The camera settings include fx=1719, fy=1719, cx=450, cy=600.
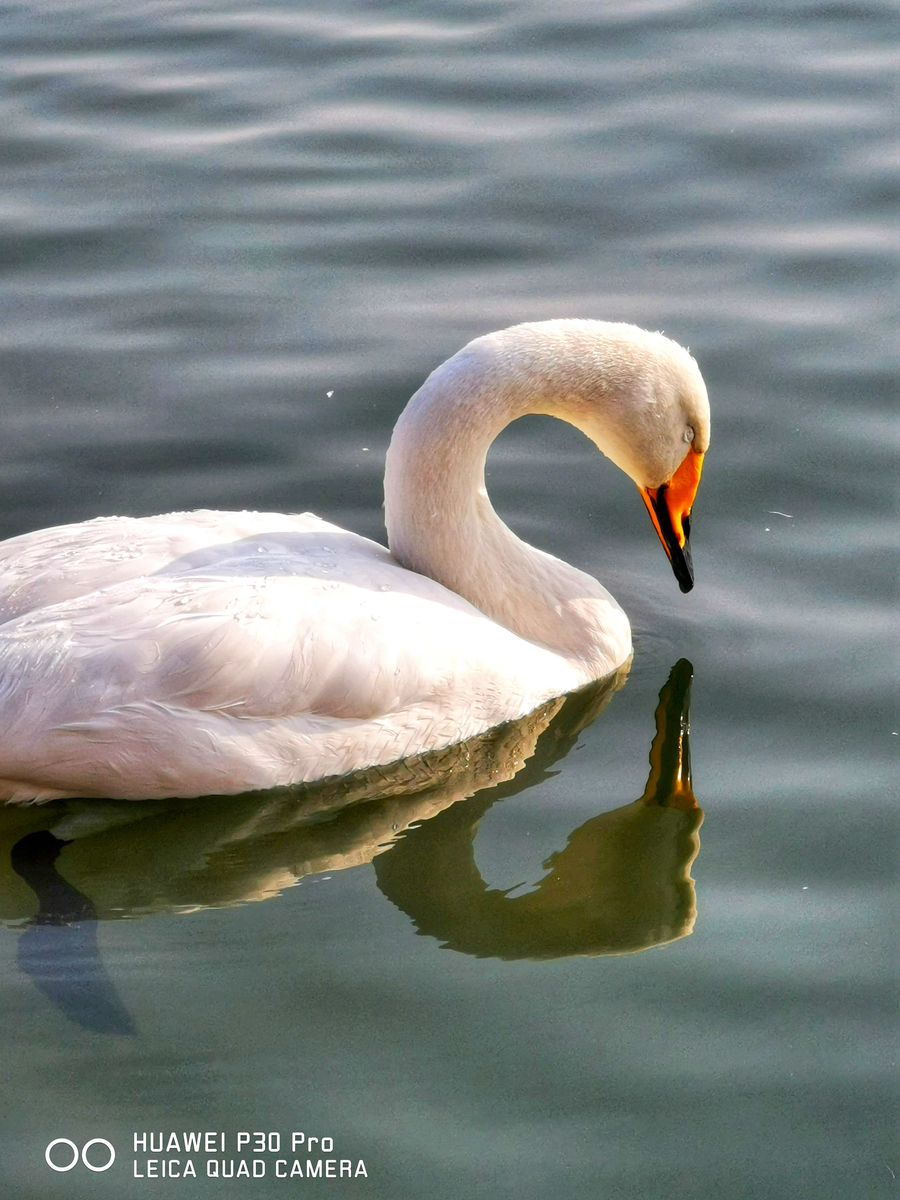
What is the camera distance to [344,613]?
4969 millimetres

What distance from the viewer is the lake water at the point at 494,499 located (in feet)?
13.4

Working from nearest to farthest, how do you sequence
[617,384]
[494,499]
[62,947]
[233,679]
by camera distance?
[62,947]
[233,679]
[617,384]
[494,499]

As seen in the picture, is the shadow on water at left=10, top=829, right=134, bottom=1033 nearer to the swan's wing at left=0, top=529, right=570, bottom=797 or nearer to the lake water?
the lake water

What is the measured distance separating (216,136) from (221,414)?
285cm

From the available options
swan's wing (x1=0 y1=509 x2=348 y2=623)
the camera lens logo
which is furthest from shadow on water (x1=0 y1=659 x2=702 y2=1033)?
swan's wing (x1=0 y1=509 x2=348 y2=623)

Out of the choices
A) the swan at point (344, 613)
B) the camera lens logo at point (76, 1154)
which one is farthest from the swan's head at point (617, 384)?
the camera lens logo at point (76, 1154)

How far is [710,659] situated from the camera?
19.0ft

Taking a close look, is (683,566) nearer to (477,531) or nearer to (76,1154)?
(477,531)

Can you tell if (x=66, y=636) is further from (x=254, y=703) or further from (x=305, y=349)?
(x=305, y=349)

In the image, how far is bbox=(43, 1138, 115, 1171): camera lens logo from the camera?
12.8ft

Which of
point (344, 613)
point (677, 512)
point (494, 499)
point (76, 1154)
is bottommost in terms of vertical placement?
point (76, 1154)

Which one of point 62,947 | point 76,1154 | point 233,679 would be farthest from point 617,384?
point 76,1154

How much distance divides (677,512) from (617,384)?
1.89ft

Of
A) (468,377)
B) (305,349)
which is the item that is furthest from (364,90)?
(468,377)
